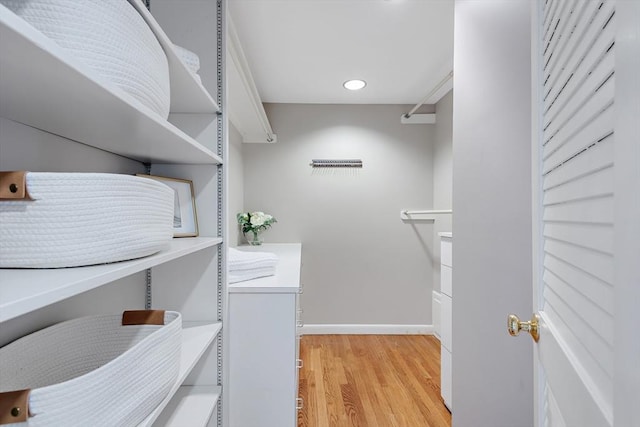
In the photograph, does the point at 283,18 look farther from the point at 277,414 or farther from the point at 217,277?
the point at 277,414

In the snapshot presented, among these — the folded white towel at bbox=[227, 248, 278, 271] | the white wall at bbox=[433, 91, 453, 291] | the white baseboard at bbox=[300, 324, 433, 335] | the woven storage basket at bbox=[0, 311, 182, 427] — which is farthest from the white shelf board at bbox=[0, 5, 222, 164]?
the white baseboard at bbox=[300, 324, 433, 335]

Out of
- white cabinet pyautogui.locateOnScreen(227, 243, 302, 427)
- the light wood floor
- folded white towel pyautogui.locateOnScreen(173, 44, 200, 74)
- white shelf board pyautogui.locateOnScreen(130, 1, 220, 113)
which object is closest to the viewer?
white shelf board pyautogui.locateOnScreen(130, 1, 220, 113)

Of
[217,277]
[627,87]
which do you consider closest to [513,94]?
[627,87]

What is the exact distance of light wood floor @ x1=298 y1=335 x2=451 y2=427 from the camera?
76.3 inches

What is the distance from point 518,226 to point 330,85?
2116 millimetres

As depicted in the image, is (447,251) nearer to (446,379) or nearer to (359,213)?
(446,379)

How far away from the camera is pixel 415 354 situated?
2779mm

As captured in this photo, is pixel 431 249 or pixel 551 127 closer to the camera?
pixel 551 127

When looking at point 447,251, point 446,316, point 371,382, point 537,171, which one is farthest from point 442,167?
point 537,171

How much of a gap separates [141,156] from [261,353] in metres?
0.89

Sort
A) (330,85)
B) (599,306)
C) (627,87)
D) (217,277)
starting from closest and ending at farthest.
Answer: (627,87) < (599,306) < (217,277) < (330,85)

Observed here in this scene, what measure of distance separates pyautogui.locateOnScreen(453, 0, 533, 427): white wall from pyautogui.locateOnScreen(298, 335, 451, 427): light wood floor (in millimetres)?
712

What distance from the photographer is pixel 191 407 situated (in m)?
1.12

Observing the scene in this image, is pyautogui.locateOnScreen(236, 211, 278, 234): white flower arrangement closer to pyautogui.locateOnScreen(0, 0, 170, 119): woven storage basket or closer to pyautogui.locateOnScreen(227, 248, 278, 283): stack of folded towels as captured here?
pyautogui.locateOnScreen(227, 248, 278, 283): stack of folded towels
